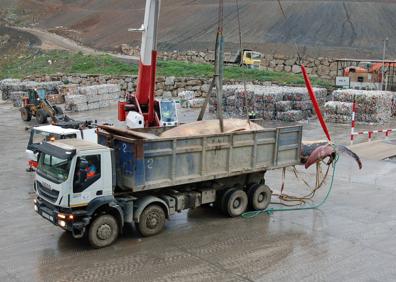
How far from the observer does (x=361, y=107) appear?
28.6m

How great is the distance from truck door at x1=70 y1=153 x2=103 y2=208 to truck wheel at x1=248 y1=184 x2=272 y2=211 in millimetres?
4221

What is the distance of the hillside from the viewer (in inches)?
2282

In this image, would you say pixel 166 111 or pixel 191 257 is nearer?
pixel 191 257

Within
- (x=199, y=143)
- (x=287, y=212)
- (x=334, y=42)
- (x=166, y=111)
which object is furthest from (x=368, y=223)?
(x=334, y=42)

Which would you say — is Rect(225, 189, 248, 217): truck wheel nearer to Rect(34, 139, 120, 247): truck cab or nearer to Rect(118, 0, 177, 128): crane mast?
Rect(34, 139, 120, 247): truck cab

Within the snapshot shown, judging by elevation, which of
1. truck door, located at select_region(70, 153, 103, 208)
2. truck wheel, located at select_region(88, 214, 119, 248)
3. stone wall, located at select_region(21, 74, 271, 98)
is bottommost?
truck wheel, located at select_region(88, 214, 119, 248)

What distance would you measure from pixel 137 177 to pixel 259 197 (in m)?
3.83

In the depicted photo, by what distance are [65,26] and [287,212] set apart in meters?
78.2

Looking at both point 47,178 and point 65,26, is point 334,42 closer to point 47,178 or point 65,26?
point 65,26

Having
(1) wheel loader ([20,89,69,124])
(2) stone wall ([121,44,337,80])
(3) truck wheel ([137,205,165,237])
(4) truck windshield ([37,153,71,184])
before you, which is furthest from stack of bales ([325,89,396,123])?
(2) stone wall ([121,44,337,80])

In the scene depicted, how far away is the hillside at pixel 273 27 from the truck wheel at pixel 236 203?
45501 millimetres

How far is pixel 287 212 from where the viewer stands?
13.5 meters

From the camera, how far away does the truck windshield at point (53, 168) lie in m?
10.4

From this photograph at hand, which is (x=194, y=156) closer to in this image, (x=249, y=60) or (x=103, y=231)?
(x=103, y=231)
